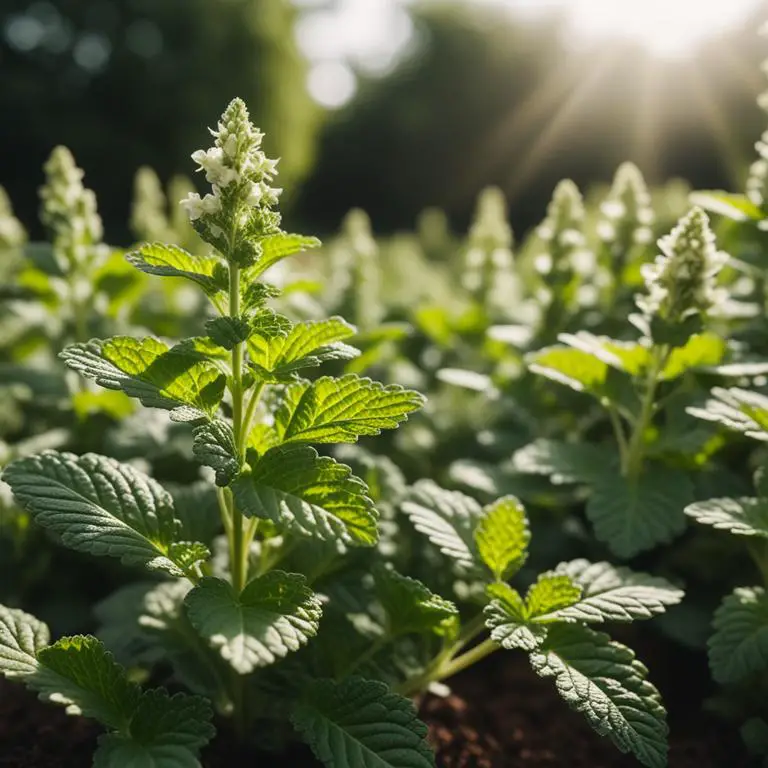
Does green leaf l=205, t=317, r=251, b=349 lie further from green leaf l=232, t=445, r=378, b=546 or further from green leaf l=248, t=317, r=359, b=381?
green leaf l=232, t=445, r=378, b=546

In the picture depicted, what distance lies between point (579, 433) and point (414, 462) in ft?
1.89

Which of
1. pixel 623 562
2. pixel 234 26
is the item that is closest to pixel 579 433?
pixel 623 562

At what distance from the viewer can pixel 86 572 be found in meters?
2.53

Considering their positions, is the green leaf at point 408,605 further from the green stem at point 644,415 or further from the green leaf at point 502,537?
the green stem at point 644,415

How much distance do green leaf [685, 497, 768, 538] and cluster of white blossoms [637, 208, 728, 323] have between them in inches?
16.9

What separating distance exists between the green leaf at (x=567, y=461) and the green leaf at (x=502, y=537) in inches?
12.9

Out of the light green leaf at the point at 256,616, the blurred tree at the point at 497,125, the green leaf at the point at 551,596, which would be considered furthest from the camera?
the blurred tree at the point at 497,125

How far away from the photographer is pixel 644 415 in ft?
6.59

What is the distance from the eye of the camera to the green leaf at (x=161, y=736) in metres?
1.32

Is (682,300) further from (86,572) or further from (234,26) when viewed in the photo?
(234,26)

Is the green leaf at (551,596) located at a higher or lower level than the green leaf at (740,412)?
lower

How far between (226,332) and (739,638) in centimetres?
117

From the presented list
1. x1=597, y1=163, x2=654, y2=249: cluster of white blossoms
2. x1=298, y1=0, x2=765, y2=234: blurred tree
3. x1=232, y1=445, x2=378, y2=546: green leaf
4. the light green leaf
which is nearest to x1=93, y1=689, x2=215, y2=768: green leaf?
the light green leaf

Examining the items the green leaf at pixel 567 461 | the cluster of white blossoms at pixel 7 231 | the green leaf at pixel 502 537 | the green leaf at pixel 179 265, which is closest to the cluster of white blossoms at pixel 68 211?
the cluster of white blossoms at pixel 7 231
